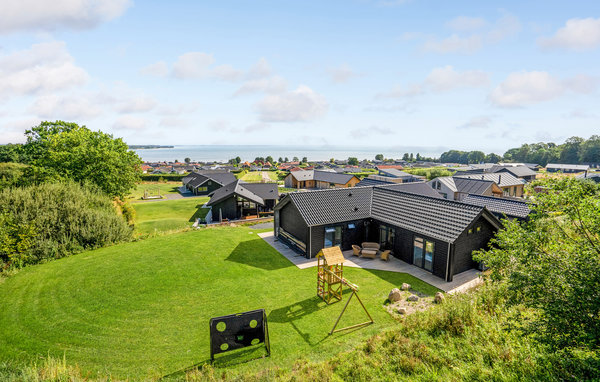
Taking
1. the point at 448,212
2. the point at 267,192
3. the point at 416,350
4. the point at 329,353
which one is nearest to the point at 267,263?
Answer: the point at 329,353

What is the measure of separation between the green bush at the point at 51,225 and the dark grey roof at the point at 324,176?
4488 centimetres

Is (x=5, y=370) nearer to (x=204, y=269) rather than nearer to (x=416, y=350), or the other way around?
(x=204, y=269)

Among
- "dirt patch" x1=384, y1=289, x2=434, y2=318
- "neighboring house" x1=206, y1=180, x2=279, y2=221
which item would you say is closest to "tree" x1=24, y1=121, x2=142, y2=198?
"neighboring house" x1=206, y1=180, x2=279, y2=221

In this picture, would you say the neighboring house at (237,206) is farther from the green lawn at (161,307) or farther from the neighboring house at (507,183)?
the neighboring house at (507,183)

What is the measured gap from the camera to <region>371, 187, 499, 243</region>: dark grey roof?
15.9m

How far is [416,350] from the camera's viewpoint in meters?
9.00

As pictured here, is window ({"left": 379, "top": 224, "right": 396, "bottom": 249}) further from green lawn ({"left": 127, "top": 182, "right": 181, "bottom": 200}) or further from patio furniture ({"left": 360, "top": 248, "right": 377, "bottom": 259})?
green lawn ({"left": 127, "top": 182, "right": 181, "bottom": 200})

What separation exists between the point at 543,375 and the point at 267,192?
35.0 m

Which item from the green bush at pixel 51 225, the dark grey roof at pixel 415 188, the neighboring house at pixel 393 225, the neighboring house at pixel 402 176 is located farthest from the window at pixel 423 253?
the neighboring house at pixel 402 176

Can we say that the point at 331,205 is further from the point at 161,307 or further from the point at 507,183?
the point at 507,183

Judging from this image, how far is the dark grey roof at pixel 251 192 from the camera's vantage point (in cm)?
3516

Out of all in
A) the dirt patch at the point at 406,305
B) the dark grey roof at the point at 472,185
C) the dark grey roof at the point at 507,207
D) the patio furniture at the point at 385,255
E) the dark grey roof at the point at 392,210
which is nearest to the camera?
the dirt patch at the point at 406,305

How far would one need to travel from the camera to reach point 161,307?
12797 mm

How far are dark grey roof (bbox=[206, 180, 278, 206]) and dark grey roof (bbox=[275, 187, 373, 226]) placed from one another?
13.7 metres
